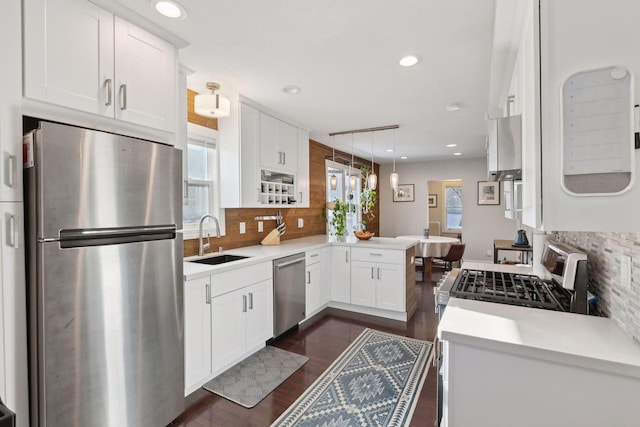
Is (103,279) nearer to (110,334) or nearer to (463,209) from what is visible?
(110,334)

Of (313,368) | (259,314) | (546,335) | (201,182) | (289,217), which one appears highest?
(201,182)

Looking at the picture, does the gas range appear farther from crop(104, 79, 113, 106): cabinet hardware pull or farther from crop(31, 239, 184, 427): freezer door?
crop(104, 79, 113, 106): cabinet hardware pull

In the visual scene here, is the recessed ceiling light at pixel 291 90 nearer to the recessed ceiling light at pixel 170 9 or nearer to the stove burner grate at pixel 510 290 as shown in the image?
the recessed ceiling light at pixel 170 9

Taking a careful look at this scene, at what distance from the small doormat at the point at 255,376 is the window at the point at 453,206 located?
286 inches

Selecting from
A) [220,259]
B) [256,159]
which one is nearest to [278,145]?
[256,159]

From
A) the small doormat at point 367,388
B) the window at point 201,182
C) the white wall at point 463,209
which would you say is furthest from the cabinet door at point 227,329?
the white wall at point 463,209

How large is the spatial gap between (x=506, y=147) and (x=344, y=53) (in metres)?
1.30

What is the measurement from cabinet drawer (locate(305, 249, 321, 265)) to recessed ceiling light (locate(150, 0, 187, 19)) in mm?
2437

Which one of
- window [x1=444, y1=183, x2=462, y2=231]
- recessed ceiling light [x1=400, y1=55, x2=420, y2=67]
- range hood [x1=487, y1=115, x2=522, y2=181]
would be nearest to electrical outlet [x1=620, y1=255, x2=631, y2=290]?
range hood [x1=487, y1=115, x2=522, y2=181]

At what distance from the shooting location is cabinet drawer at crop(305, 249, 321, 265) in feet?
11.5

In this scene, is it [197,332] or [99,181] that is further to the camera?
[197,332]

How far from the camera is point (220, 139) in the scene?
316 centimetres

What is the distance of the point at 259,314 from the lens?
110 inches

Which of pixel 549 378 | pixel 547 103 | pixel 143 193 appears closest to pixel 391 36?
pixel 547 103
